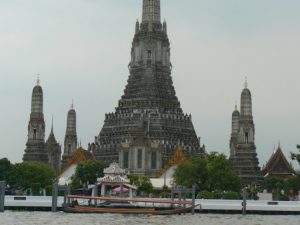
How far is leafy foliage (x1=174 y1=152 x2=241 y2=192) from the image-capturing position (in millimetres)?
85188

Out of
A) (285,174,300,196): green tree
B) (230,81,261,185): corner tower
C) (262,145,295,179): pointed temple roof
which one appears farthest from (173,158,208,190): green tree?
(262,145,295,179): pointed temple roof

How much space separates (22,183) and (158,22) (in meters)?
38.2

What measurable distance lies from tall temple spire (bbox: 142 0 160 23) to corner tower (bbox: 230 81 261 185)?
1759 centimetres

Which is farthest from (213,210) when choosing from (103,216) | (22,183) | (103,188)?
(22,183)

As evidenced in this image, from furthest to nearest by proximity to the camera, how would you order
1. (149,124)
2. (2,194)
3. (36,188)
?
(149,124) → (36,188) → (2,194)

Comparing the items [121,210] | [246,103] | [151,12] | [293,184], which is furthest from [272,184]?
[121,210]

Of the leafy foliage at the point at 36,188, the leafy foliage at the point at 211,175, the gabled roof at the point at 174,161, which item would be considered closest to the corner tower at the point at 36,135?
the gabled roof at the point at 174,161

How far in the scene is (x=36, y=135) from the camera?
4820 inches

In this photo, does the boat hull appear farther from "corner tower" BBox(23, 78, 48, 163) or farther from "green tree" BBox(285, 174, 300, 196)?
"corner tower" BBox(23, 78, 48, 163)

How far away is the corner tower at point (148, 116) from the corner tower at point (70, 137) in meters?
7.68

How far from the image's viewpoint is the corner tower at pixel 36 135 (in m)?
122

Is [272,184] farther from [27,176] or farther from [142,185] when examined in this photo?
[27,176]

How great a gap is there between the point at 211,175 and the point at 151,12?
1730 inches

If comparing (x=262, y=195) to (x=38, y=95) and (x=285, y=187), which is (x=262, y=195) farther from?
(x=38, y=95)
